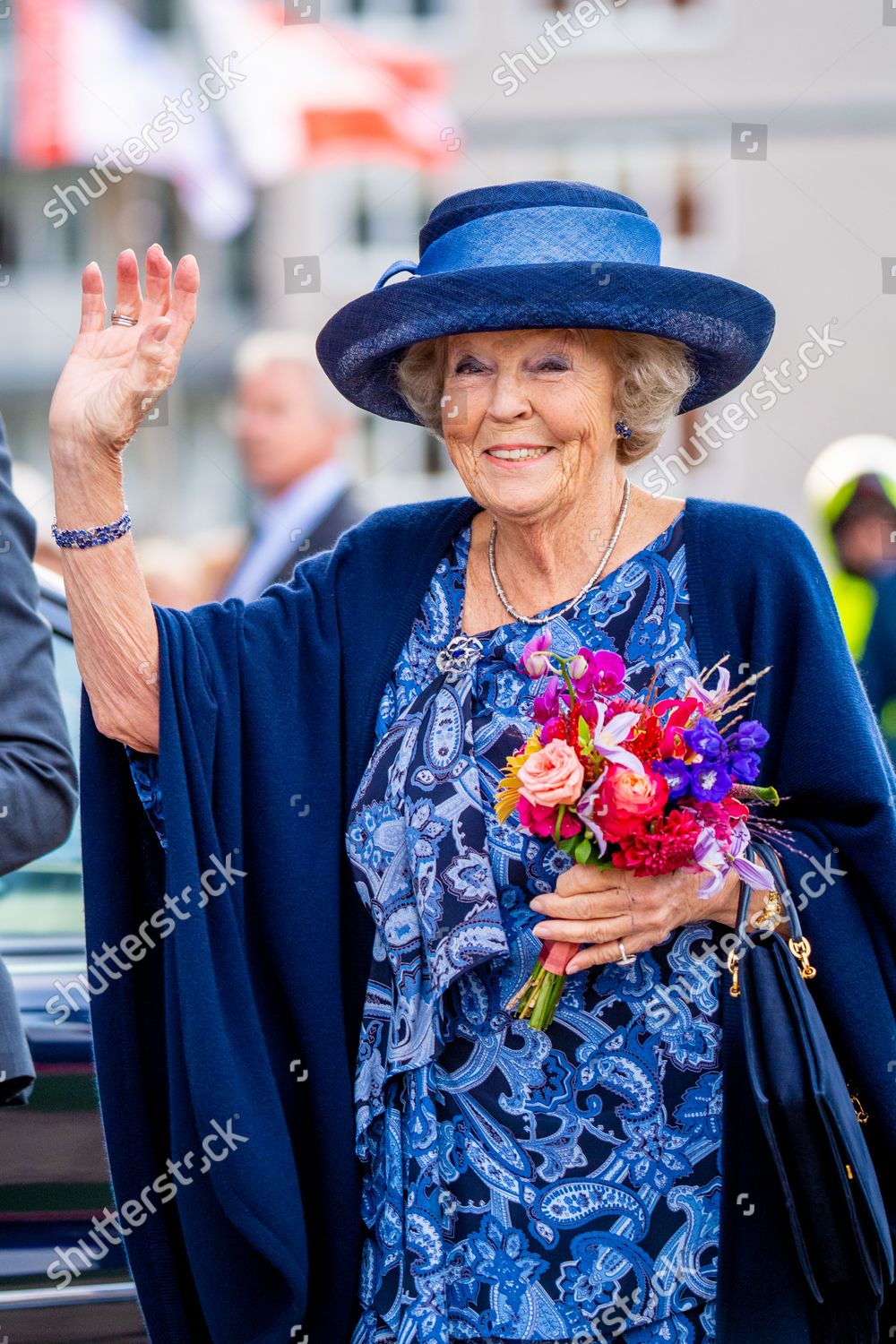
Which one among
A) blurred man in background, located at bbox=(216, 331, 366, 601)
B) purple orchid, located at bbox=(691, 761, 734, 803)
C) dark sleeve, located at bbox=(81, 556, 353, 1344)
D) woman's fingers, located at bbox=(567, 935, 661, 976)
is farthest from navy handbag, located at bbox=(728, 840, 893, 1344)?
blurred man in background, located at bbox=(216, 331, 366, 601)

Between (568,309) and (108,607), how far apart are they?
76 centimetres

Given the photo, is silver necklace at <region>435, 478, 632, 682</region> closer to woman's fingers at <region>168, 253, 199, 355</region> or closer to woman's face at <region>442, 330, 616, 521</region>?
woman's face at <region>442, 330, 616, 521</region>

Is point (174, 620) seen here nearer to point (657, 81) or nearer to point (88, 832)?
point (88, 832)

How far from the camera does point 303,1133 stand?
7.99ft

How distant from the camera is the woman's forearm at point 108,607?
2256 millimetres

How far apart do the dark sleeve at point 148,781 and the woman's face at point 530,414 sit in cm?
61

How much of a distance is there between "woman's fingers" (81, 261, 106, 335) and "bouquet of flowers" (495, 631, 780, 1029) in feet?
2.65

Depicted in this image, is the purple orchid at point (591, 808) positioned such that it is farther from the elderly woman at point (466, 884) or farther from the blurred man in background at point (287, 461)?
the blurred man in background at point (287, 461)

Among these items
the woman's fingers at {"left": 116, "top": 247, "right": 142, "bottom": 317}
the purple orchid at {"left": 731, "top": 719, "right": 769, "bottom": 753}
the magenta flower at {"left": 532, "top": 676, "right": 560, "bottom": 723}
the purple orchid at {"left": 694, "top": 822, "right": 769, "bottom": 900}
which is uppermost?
the woman's fingers at {"left": 116, "top": 247, "right": 142, "bottom": 317}

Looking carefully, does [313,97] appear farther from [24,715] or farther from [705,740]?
[705,740]

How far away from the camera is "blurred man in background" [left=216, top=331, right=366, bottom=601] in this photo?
5.74 m

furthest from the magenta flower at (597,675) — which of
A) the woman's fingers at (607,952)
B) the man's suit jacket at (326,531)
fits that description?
the man's suit jacket at (326,531)

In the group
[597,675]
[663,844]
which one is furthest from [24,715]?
[663,844]

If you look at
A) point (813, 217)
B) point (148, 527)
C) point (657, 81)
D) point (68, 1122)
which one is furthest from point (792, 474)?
point (68, 1122)
